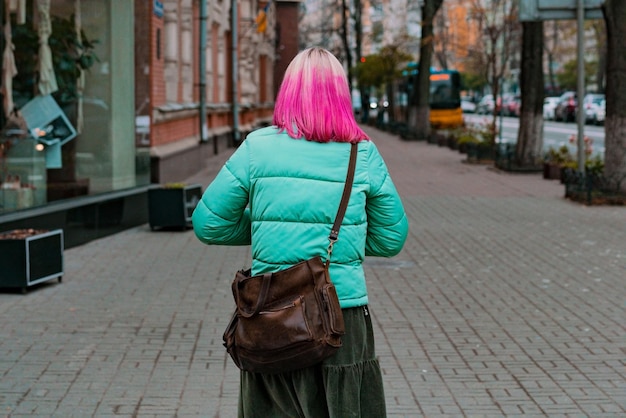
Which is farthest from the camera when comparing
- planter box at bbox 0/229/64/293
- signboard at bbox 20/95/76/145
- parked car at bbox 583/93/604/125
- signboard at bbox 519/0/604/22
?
parked car at bbox 583/93/604/125

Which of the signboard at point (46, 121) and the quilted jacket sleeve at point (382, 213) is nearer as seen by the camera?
the quilted jacket sleeve at point (382, 213)

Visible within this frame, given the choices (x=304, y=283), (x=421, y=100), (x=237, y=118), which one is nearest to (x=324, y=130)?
(x=304, y=283)

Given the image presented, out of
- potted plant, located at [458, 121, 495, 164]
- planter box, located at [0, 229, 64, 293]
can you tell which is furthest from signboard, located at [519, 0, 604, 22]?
potted plant, located at [458, 121, 495, 164]

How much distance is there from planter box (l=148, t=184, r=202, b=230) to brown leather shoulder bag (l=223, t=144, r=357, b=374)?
9.98 metres

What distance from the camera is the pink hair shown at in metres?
3.69

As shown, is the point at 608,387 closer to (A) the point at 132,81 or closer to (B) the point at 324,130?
(B) the point at 324,130

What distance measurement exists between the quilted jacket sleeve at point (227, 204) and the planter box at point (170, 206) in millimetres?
9638

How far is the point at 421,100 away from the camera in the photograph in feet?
134

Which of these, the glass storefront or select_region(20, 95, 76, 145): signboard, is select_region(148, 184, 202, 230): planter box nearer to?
the glass storefront

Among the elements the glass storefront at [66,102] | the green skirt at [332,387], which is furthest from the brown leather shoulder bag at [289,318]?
the glass storefront at [66,102]

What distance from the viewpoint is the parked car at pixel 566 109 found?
6116 centimetres

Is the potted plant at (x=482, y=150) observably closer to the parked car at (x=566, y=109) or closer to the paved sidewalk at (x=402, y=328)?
the paved sidewalk at (x=402, y=328)

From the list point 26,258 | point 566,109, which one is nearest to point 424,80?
point 566,109

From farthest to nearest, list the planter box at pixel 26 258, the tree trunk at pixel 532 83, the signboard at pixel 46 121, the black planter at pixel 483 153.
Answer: the black planter at pixel 483 153
the tree trunk at pixel 532 83
the signboard at pixel 46 121
the planter box at pixel 26 258
